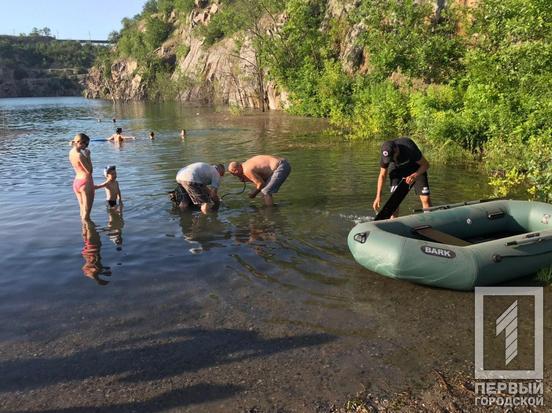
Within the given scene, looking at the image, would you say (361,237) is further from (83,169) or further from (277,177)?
(83,169)

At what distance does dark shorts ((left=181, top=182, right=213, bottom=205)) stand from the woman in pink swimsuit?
6.40 feet

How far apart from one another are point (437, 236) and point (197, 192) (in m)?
5.35

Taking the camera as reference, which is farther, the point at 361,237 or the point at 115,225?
the point at 115,225

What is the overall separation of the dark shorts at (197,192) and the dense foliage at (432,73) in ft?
21.4

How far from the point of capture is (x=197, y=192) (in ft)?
34.6

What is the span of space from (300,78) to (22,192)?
29.0 metres

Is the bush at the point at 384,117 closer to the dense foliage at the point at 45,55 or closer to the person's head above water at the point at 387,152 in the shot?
the person's head above water at the point at 387,152

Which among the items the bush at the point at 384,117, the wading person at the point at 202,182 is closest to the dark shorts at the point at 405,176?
the wading person at the point at 202,182

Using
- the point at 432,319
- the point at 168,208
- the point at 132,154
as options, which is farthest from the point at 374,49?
the point at 432,319

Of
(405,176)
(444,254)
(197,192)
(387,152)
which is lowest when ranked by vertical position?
(444,254)

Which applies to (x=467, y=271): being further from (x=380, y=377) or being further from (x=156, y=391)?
(x=156, y=391)

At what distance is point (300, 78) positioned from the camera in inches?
1547

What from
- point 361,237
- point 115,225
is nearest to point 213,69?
point 115,225

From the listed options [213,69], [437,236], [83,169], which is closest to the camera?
[437,236]
